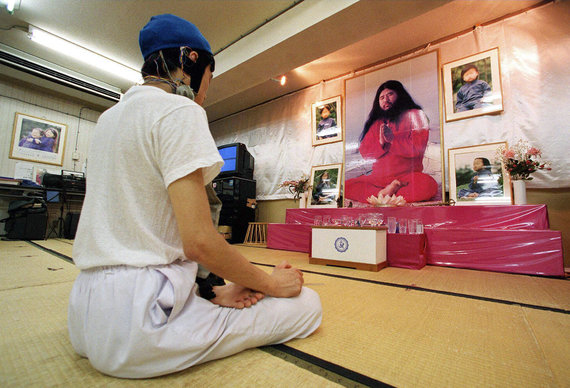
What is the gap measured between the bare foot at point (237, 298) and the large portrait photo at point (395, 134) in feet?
9.56

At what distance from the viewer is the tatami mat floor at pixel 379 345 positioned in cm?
64

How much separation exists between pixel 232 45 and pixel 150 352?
3965 millimetres

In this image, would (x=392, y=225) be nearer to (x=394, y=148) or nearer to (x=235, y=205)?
(x=394, y=148)

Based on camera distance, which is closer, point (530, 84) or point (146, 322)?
point (146, 322)

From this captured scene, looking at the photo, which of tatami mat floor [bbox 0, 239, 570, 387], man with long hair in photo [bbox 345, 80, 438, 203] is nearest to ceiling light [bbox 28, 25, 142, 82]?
tatami mat floor [bbox 0, 239, 570, 387]

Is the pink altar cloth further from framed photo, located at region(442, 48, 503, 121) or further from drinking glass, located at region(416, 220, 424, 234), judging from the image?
framed photo, located at region(442, 48, 503, 121)

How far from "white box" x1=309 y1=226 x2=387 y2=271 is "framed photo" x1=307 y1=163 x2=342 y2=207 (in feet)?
5.33

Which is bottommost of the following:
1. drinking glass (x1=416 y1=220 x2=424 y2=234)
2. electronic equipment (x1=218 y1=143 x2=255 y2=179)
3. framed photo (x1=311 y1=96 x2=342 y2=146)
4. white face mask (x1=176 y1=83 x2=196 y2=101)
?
drinking glass (x1=416 y1=220 x2=424 y2=234)

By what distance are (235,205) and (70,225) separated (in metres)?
3.04

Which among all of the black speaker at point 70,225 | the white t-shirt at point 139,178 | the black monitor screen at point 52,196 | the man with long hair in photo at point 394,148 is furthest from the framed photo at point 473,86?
the black monitor screen at point 52,196

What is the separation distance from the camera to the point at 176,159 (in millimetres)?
557

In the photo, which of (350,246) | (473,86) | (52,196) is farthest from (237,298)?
(52,196)

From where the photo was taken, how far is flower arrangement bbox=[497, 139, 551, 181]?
2.43 meters

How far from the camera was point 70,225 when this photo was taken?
15.0ft
